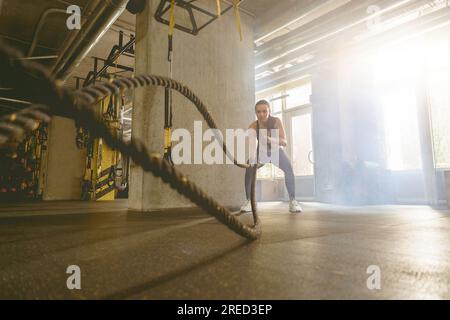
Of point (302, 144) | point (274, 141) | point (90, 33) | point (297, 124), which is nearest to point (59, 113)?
point (274, 141)

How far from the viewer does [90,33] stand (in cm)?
419

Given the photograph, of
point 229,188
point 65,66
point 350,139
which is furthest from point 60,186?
point 350,139

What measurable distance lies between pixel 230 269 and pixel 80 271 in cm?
46

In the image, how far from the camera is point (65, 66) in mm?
5480

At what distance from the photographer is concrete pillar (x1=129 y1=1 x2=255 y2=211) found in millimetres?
3139

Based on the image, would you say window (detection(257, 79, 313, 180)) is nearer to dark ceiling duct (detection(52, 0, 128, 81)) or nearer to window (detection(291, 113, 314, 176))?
window (detection(291, 113, 314, 176))

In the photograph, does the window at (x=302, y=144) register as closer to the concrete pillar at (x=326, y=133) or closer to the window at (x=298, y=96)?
the window at (x=298, y=96)

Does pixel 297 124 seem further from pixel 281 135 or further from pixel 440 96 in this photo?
pixel 281 135

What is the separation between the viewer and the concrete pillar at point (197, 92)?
3139 millimetres

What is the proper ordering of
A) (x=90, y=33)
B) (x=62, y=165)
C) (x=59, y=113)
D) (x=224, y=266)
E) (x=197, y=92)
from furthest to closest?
(x=62, y=165) < (x=90, y=33) < (x=197, y=92) < (x=224, y=266) < (x=59, y=113)

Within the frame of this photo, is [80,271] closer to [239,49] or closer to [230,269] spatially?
[230,269]

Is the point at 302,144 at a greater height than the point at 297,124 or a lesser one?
lesser

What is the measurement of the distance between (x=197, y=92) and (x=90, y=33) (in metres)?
2.12
